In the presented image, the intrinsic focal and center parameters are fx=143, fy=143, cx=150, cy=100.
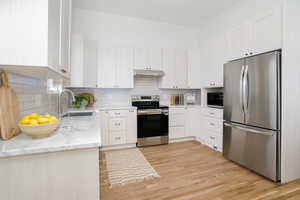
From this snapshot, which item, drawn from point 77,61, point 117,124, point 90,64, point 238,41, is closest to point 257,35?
point 238,41

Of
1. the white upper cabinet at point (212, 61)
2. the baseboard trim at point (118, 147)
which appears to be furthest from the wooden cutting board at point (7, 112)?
the white upper cabinet at point (212, 61)

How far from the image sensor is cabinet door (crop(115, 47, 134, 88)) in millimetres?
3328

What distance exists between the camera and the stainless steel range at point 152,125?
328 centimetres

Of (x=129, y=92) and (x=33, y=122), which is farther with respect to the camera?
(x=129, y=92)

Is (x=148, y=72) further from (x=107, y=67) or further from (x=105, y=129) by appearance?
(x=105, y=129)

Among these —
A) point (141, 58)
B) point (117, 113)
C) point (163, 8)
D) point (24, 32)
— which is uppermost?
point (163, 8)

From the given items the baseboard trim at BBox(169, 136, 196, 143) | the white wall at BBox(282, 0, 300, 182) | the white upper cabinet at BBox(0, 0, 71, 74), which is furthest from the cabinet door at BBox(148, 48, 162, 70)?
the white upper cabinet at BBox(0, 0, 71, 74)

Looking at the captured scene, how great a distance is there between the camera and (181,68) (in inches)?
150

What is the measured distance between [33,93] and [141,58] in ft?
7.90

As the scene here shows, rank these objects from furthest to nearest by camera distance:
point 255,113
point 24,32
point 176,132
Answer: point 176,132 < point 255,113 < point 24,32

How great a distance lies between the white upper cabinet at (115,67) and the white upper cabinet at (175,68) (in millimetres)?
901

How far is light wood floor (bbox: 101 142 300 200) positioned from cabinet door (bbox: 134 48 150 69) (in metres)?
2.13

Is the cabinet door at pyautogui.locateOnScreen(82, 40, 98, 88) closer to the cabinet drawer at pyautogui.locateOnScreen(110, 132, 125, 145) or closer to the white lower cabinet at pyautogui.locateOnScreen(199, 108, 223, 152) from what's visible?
the cabinet drawer at pyautogui.locateOnScreen(110, 132, 125, 145)

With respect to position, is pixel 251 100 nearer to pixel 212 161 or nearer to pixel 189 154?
pixel 212 161
